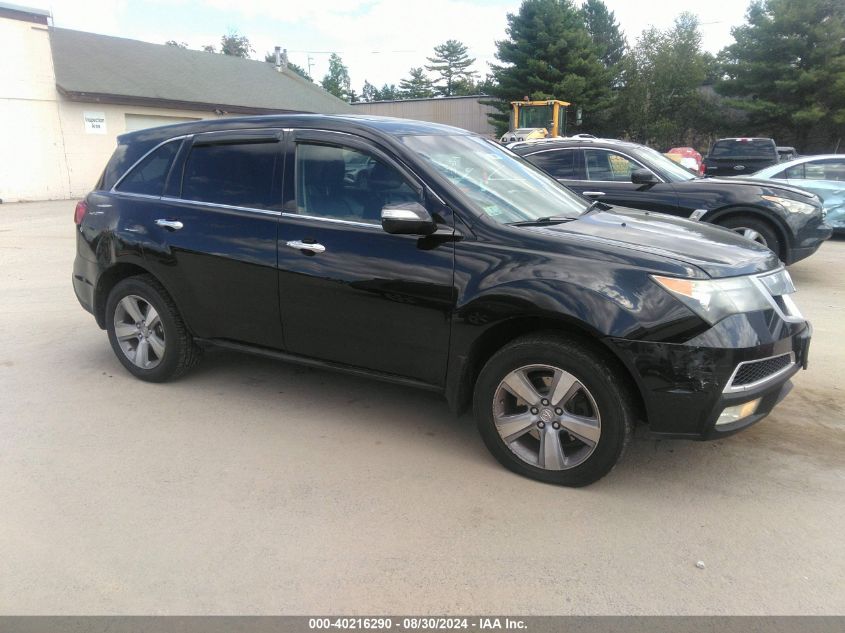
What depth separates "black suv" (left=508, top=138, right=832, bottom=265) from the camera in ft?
25.0

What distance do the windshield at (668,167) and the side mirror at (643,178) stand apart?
301 millimetres

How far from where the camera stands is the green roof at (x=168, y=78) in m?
23.9

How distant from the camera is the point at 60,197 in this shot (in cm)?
2306

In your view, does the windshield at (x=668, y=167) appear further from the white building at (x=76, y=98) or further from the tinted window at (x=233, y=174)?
the white building at (x=76, y=98)

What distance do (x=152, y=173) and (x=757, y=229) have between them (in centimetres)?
664

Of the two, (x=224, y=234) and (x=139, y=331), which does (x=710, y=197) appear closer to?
(x=224, y=234)

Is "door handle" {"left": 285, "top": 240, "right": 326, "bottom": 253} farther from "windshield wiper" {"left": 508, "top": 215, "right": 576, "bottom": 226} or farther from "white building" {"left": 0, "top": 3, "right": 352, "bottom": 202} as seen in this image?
"white building" {"left": 0, "top": 3, "right": 352, "bottom": 202}

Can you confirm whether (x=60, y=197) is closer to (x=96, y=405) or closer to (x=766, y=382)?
Result: (x=96, y=405)

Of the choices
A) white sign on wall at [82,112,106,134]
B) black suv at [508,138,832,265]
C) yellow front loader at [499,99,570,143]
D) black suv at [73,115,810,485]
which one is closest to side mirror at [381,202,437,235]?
black suv at [73,115,810,485]

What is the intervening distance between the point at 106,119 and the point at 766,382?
2596 centimetres

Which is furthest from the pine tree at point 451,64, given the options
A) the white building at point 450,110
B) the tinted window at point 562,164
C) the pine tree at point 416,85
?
the tinted window at point 562,164

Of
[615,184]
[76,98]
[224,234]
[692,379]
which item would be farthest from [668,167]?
[76,98]

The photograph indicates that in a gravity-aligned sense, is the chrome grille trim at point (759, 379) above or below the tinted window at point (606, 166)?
below
